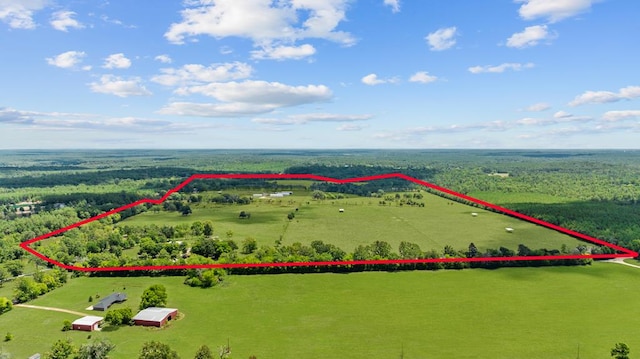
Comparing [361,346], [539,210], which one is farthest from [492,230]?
[361,346]

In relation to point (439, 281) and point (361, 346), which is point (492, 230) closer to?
point (439, 281)

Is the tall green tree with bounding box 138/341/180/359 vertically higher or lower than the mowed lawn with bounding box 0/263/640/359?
higher

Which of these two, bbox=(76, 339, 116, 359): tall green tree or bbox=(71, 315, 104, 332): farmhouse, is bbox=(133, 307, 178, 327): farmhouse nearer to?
bbox=(71, 315, 104, 332): farmhouse

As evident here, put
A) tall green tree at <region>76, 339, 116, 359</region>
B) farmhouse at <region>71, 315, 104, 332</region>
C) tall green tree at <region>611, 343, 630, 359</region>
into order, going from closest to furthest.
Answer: tall green tree at <region>76, 339, 116, 359</region> < tall green tree at <region>611, 343, 630, 359</region> < farmhouse at <region>71, 315, 104, 332</region>

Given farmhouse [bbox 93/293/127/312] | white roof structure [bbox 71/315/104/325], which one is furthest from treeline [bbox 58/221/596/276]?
white roof structure [bbox 71/315/104/325]

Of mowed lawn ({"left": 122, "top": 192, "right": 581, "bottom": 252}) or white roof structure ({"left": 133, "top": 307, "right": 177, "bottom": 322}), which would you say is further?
mowed lawn ({"left": 122, "top": 192, "right": 581, "bottom": 252})

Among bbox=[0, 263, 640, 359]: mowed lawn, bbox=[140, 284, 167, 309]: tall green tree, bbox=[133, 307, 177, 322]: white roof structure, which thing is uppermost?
bbox=[140, 284, 167, 309]: tall green tree

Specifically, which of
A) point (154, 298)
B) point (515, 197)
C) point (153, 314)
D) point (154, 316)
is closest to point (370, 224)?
point (154, 298)

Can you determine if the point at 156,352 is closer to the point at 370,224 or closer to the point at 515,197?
the point at 370,224

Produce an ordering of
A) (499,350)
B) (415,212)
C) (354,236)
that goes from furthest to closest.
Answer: (415,212)
(354,236)
(499,350)
